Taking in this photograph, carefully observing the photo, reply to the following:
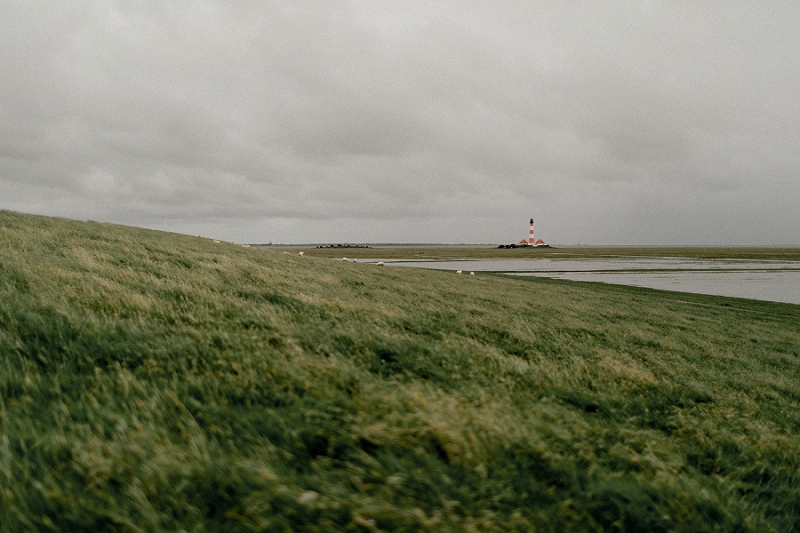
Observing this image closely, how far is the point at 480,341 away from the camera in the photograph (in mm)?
8656

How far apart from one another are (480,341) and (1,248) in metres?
11.7

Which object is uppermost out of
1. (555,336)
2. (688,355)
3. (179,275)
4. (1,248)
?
(1,248)

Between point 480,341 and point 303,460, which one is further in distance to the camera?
point 480,341

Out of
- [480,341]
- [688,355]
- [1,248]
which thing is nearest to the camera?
[480,341]

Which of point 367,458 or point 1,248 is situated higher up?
point 1,248

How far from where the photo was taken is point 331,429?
3.85 m

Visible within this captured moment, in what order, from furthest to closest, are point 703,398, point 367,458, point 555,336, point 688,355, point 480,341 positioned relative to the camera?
1. point 688,355
2. point 555,336
3. point 480,341
4. point 703,398
5. point 367,458

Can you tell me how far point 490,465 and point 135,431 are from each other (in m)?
3.17

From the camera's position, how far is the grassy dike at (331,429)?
2.92 metres

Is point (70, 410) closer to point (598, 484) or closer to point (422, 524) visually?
point (422, 524)

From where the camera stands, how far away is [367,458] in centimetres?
343

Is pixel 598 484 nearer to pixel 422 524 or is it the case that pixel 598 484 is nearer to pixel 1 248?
pixel 422 524

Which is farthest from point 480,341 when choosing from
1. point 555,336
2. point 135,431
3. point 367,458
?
point 135,431

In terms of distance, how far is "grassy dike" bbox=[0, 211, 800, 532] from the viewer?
9.59ft
